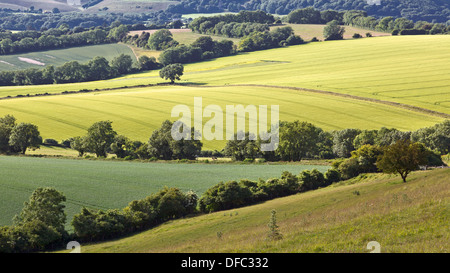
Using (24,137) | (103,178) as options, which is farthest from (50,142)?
(103,178)

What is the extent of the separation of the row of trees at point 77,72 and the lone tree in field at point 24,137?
82792 millimetres

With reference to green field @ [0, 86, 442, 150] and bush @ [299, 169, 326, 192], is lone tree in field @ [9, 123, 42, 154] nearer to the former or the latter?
green field @ [0, 86, 442, 150]

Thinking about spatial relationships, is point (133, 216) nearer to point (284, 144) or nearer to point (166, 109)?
point (284, 144)

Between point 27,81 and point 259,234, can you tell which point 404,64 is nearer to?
point 27,81

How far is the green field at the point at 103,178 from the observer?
52.5 metres

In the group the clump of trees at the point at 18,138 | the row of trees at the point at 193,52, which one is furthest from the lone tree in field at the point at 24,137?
the row of trees at the point at 193,52

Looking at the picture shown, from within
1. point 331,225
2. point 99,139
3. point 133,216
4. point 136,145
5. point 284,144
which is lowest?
point 136,145

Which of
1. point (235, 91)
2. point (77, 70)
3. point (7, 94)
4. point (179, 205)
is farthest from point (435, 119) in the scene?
point (77, 70)

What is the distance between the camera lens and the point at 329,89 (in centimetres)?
12462

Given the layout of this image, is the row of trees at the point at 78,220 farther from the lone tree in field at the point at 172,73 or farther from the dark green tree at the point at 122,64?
the dark green tree at the point at 122,64

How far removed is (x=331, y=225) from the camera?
31.4 m

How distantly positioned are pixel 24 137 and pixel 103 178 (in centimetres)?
2853
